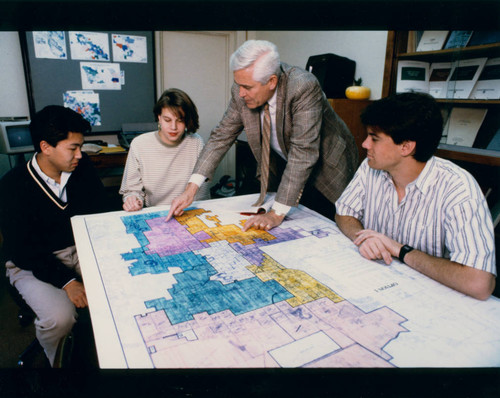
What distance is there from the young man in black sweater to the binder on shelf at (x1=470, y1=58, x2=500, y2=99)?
2094 mm

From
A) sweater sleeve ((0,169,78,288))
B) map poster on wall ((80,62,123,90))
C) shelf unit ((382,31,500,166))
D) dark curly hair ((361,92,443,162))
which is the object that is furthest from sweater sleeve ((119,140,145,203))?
map poster on wall ((80,62,123,90))

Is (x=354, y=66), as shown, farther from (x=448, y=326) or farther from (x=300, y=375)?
(x=300, y=375)

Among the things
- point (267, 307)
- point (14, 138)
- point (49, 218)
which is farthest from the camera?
point (14, 138)

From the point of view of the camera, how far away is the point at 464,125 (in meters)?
2.15

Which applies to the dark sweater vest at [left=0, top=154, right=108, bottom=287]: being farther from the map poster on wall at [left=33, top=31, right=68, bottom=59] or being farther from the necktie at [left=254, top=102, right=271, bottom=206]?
the map poster on wall at [left=33, top=31, right=68, bottom=59]

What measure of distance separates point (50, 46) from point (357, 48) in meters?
2.71

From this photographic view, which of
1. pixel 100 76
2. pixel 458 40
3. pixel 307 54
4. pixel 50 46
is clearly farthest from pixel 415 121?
pixel 50 46

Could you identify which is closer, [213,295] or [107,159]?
[213,295]

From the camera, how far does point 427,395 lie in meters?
0.21

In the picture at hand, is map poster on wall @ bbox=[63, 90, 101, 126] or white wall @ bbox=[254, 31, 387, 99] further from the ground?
white wall @ bbox=[254, 31, 387, 99]

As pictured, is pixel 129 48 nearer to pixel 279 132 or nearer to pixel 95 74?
pixel 95 74

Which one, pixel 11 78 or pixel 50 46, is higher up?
pixel 50 46

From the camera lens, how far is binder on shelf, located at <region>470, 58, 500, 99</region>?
75.9 inches

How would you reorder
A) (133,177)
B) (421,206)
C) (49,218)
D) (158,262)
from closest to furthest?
(158,262), (421,206), (49,218), (133,177)
